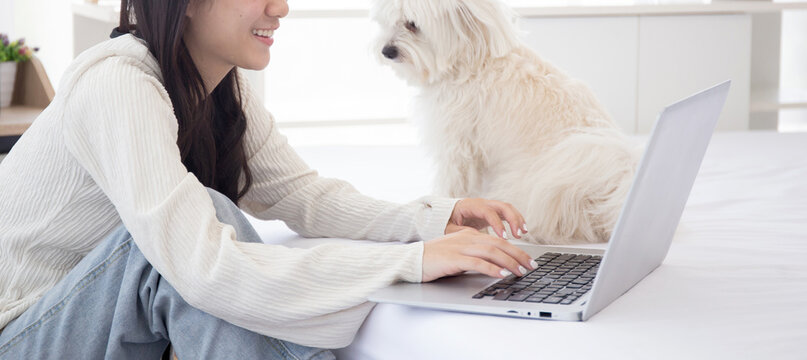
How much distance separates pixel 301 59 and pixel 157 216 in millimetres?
3135

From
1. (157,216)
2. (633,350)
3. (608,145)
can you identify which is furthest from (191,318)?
(608,145)

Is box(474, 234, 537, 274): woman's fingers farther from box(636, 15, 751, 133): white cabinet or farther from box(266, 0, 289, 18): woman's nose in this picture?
box(636, 15, 751, 133): white cabinet

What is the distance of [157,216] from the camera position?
3.31 feet

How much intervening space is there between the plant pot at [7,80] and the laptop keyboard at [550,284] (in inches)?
88.0

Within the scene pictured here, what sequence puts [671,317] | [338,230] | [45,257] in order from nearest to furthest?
1. [671,317]
2. [45,257]
3. [338,230]

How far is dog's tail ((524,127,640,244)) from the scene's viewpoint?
152cm

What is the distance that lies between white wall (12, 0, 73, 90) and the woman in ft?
7.60

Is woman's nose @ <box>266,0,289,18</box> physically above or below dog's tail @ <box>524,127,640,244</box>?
above

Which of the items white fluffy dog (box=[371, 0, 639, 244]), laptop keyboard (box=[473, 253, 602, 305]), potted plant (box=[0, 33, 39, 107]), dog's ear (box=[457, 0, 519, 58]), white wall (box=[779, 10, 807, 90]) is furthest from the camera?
white wall (box=[779, 10, 807, 90])

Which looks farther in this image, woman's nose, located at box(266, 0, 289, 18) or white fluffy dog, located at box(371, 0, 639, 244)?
white fluffy dog, located at box(371, 0, 639, 244)

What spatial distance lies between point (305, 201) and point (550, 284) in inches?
22.1

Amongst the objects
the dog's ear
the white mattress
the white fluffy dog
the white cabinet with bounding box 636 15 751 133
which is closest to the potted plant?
the white fluffy dog

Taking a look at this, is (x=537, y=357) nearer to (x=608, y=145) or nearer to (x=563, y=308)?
(x=563, y=308)

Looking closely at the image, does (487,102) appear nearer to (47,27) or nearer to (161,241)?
(161,241)
